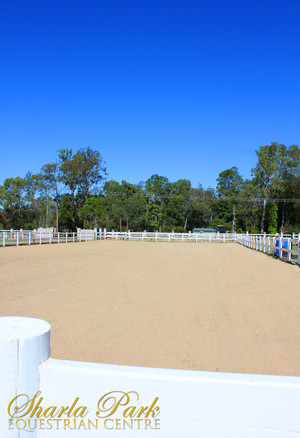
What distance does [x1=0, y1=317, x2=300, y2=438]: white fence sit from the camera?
137 centimetres

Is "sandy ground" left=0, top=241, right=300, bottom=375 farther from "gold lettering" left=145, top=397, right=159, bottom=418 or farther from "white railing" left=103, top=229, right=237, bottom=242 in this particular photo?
"white railing" left=103, top=229, right=237, bottom=242

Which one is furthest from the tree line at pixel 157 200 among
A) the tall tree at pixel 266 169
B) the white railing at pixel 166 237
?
the white railing at pixel 166 237

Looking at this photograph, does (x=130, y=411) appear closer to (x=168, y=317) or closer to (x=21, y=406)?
(x=21, y=406)

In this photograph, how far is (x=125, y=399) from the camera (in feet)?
4.80

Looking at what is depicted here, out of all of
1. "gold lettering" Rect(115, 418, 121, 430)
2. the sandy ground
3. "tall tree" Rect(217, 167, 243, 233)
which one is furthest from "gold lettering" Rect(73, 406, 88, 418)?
"tall tree" Rect(217, 167, 243, 233)

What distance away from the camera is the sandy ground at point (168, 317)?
13.1 feet

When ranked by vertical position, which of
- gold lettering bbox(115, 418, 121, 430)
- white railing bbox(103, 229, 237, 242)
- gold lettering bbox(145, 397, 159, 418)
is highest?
gold lettering bbox(145, 397, 159, 418)

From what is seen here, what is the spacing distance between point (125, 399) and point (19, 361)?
0.48m

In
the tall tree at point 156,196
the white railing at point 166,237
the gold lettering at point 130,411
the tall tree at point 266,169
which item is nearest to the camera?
the gold lettering at point 130,411

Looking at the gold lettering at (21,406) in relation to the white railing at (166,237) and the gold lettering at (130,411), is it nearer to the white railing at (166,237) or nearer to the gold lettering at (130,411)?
the gold lettering at (130,411)

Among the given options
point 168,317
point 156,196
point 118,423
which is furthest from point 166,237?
point 118,423

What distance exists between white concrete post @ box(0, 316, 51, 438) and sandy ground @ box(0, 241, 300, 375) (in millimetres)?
2372

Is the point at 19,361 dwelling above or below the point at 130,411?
above

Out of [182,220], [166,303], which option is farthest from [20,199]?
[166,303]
